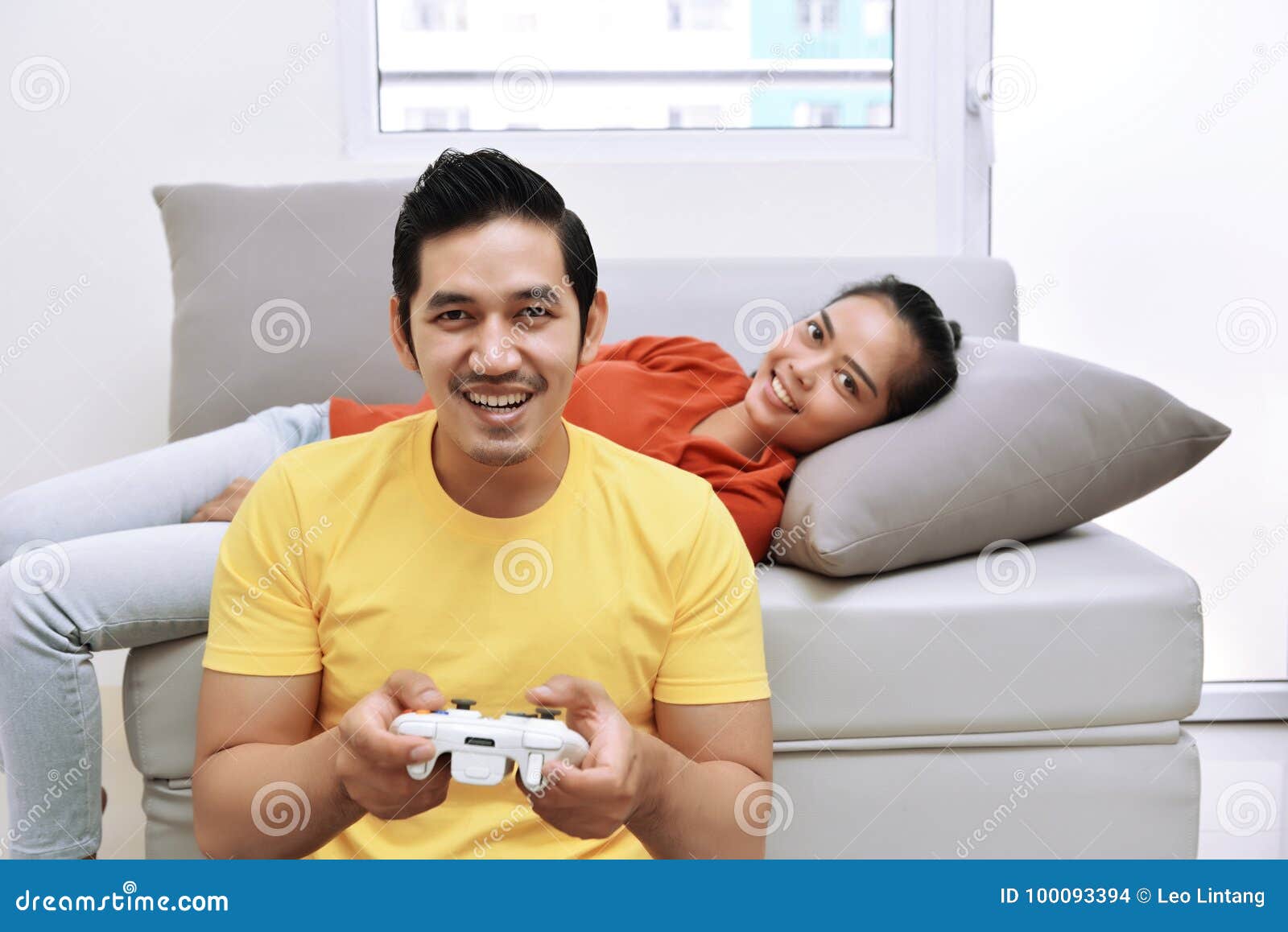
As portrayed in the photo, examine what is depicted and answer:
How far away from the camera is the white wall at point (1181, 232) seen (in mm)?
2385

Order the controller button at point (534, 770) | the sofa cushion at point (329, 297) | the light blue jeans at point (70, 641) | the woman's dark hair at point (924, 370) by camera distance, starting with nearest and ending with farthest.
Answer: the controller button at point (534, 770) < the light blue jeans at point (70, 641) < the woman's dark hair at point (924, 370) < the sofa cushion at point (329, 297)

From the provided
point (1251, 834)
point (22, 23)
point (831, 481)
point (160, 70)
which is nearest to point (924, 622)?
point (831, 481)

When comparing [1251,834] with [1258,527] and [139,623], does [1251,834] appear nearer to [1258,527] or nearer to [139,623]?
[1258,527]

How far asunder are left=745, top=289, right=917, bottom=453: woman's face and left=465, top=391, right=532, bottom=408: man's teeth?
2.17 ft

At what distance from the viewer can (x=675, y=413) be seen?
5.25 feet

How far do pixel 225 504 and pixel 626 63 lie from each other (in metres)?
1.45

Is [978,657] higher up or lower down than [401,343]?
lower down

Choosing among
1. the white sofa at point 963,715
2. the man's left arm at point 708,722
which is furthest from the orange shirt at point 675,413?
the man's left arm at point 708,722

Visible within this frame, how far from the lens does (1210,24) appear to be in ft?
7.81

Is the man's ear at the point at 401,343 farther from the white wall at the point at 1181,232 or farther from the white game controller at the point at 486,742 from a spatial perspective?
the white wall at the point at 1181,232

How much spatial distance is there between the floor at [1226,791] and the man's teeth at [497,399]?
1.09 meters

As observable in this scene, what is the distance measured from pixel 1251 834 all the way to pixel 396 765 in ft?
5.10

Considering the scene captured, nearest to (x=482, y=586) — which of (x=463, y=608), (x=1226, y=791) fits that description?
(x=463, y=608)

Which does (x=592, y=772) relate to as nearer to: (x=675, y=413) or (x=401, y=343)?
(x=401, y=343)
